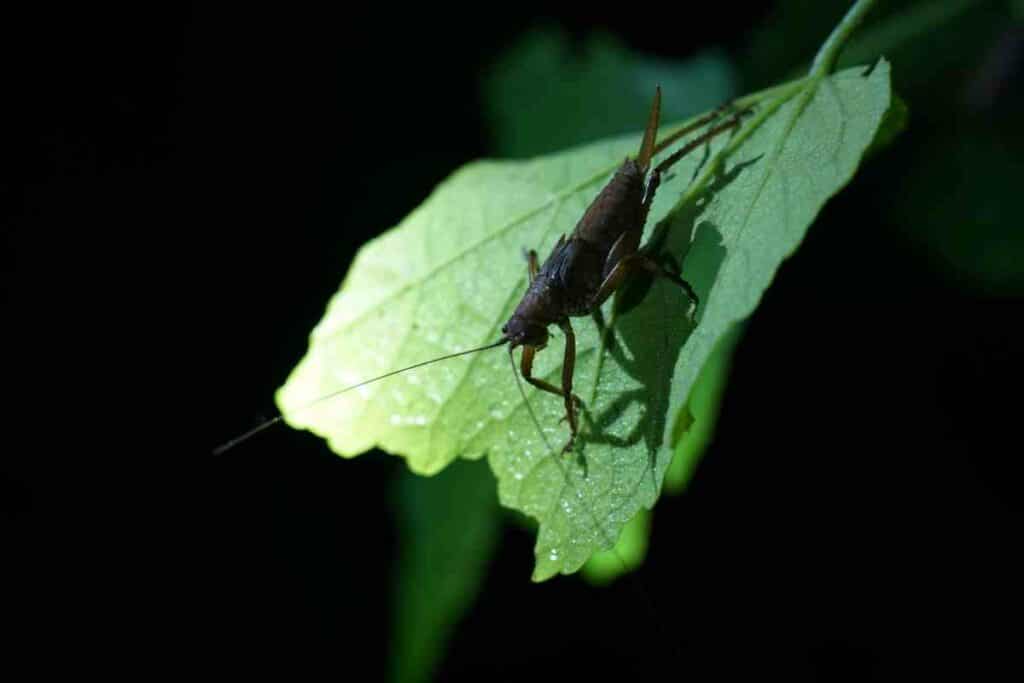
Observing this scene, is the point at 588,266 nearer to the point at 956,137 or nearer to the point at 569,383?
the point at 569,383

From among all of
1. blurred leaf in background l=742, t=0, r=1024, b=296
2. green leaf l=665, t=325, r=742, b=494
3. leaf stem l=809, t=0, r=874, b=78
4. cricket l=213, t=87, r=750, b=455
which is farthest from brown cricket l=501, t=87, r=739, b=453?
blurred leaf in background l=742, t=0, r=1024, b=296

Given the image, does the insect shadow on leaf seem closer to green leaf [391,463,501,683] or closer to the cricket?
the cricket

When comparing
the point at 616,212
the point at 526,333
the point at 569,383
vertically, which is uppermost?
the point at 616,212

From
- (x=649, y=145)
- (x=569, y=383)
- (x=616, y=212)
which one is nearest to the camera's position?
(x=569, y=383)

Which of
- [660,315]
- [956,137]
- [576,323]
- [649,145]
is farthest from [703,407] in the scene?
[956,137]

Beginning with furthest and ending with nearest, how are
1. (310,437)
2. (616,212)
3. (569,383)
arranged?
1. (310,437)
2. (616,212)
3. (569,383)

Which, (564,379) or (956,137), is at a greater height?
(564,379)

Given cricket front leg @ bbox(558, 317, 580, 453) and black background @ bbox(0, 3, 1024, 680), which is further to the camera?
black background @ bbox(0, 3, 1024, 680)
